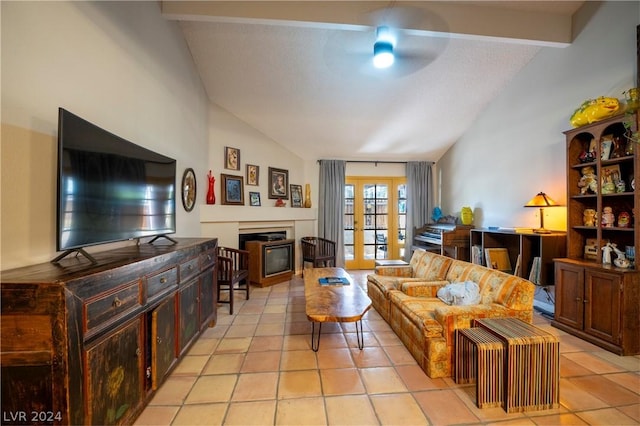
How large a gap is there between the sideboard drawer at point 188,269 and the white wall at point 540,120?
4.09 m

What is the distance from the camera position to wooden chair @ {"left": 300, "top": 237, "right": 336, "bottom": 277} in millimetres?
4832

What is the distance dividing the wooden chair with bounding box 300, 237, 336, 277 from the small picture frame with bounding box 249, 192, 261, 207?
3.69 feet

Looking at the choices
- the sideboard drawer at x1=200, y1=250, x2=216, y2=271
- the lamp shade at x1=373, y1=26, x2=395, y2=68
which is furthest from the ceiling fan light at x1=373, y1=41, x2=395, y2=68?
the sideboard drawer at x1=200, y1=250, x2=216, y2=271

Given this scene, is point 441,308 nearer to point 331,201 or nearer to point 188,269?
point 188,269

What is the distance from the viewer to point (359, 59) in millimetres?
3164

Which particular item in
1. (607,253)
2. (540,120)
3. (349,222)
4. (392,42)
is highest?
(392,42)

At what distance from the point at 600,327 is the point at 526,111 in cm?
270

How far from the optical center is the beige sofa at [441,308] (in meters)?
A: 1.97

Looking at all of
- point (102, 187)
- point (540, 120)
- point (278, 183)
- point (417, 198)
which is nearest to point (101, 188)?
point (102, 187)

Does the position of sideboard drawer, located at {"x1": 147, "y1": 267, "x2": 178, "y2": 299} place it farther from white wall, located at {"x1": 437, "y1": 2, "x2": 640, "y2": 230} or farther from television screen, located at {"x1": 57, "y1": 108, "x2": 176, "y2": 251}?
white wall, located at {"x1": 437, "y1": 2, "x2": 640, "y2": 230}

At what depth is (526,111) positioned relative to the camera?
3598mm

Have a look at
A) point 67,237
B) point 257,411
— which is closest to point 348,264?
point 257,411

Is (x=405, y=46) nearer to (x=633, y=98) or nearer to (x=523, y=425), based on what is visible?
(x=633, y=98)

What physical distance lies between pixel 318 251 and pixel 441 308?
3433 mm
